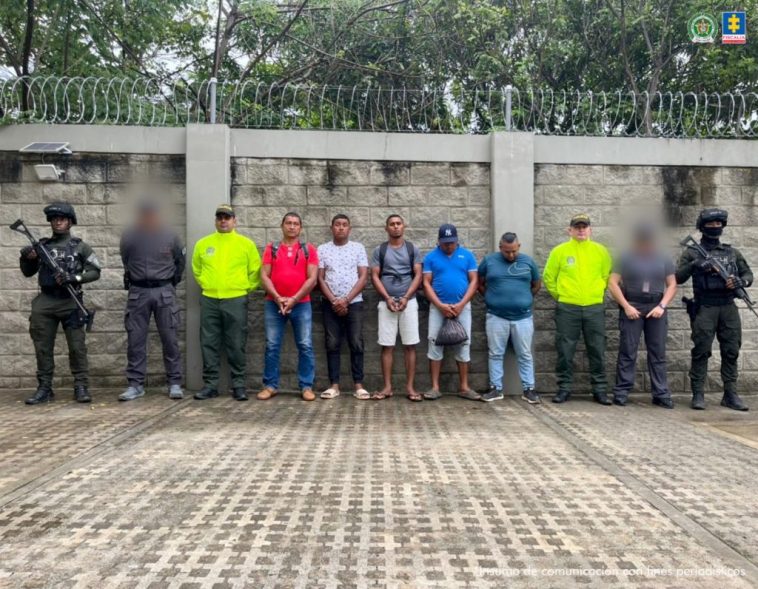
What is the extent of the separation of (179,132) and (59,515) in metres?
4.19

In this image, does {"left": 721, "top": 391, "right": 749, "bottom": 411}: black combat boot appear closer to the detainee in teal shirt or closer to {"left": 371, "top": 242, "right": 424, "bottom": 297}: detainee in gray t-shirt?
the detainee in teal shirt

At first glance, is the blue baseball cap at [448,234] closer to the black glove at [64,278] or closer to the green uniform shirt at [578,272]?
the green uniform shirt at [578,272]

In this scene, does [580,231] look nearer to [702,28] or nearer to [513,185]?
[513,185]

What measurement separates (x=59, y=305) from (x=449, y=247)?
363cm

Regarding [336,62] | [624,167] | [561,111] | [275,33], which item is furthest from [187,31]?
[624,167]

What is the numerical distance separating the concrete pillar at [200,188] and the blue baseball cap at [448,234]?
7.16 ft

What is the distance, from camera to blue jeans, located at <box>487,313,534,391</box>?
18.0ft

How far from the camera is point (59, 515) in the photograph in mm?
→ 2586

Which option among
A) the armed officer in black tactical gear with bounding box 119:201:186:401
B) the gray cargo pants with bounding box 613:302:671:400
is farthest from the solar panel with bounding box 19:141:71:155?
the gray cargo pants with bounding box 613:302:671:400

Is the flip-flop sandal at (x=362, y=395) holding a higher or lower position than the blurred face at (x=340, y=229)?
lower

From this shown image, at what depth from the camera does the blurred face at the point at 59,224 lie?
17.1 feet

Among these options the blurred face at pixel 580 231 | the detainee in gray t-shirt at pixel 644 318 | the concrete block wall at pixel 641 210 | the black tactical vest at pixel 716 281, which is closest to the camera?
the black tactical vest at pixel 716 281

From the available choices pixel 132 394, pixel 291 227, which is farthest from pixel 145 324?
pixel 291 227

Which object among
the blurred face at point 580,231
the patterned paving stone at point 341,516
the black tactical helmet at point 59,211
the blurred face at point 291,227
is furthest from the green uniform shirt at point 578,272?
the black tactical helmet at point 59,211
